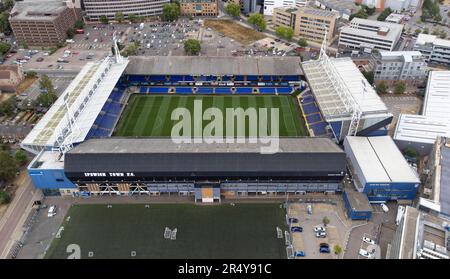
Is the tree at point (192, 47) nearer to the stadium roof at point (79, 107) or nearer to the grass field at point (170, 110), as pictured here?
the stadium roof at point (79, 107)

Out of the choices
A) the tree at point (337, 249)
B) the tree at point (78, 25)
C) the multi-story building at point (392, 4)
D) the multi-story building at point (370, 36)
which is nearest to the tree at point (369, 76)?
the multi-story building at point (370, 36)

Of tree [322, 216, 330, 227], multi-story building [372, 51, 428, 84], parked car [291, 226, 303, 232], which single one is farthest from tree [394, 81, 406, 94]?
parked car [291, 226, 303, 232]

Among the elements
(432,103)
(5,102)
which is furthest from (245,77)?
(5,102)

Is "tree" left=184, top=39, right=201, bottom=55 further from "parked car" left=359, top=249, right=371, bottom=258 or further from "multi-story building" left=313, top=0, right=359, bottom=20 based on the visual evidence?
"parked car" left=359, top=249, right=371, bottom=258

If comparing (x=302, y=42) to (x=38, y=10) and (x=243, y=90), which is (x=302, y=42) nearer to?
(x=243, y=90)

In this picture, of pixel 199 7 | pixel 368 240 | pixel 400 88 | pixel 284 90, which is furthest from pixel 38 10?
pixel 368 240
